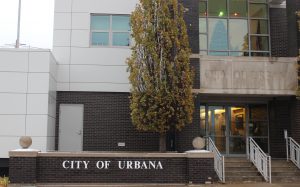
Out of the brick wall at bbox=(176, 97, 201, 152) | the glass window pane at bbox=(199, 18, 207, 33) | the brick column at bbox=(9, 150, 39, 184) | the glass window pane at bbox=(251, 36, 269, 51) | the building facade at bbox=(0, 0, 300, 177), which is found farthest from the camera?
the glass window pane at bbox=(251, 36, 269, 51)

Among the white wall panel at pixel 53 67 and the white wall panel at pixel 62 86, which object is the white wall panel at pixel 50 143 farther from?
the white wall panel at pixel 53 67

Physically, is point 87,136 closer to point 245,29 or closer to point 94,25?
point 94,25

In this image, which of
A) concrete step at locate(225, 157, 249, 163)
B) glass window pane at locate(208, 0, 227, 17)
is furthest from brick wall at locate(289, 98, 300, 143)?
glass window pane at locate(208, 0, 227, 17)

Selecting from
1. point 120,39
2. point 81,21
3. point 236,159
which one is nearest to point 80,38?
point 81,21

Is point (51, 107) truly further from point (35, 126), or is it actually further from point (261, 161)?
point (261, 161)

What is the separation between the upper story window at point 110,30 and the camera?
2028 centimetres

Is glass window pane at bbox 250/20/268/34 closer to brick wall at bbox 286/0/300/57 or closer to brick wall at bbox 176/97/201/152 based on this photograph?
brick wall at bbox 286/0/300/57

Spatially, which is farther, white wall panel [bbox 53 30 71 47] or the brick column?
white wall panel [bbox 53 30 71 47]

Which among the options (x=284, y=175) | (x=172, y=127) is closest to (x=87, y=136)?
(x=172, y=127)

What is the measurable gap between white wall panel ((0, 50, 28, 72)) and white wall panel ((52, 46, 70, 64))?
6.91 feet

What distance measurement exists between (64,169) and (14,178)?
62.9 inches

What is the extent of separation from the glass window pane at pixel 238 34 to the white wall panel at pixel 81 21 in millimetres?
6293

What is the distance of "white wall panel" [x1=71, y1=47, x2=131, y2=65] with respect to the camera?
784 inches

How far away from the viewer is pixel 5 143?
17.7 metres
